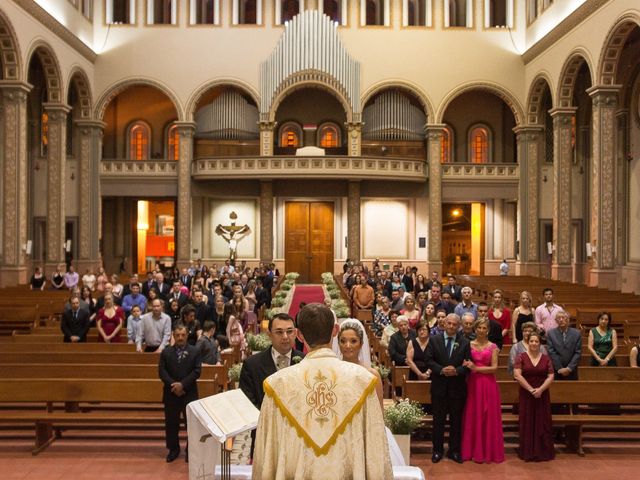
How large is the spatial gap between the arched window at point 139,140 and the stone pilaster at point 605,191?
19253 mm

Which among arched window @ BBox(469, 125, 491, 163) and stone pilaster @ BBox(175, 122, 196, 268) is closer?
stone pilaster @ BBox(175, 122, 196, 268)

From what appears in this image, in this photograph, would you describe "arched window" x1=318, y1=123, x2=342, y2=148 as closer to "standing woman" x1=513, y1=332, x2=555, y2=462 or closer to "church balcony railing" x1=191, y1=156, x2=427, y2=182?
"church balcony railing" x1=191, y1=156, x2=427, y2=182

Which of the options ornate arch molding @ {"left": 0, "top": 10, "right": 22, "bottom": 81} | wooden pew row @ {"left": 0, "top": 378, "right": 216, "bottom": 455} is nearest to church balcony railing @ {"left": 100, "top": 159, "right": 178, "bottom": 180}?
ornate arch molding @ {"left": 0, "top": 10, "right": 22, "bottom": 81}

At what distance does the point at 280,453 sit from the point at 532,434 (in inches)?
198

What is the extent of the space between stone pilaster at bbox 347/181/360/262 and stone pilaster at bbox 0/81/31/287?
13140 mm

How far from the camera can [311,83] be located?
1238 inches

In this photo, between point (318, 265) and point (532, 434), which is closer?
point (532, 434)

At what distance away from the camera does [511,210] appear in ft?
110

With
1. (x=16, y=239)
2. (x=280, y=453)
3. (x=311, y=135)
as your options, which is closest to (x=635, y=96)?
(x=311, y=135)

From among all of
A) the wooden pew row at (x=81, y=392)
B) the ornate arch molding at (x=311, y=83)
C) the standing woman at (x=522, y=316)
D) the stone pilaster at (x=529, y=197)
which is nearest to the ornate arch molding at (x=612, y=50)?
the stone pilaster at (x=529, y=197)

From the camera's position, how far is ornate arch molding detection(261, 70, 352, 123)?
1224 inches

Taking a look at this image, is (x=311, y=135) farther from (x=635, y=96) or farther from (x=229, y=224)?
(x=635, y=96)

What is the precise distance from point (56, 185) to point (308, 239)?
34.3 feet

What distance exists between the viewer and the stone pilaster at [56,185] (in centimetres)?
2734
